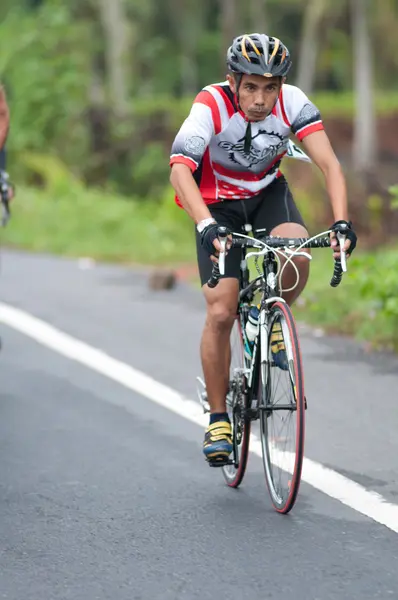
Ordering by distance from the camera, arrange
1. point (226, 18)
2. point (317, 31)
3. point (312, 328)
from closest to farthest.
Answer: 1. point (312, 328)
2. point (226, 18)
3. point (317, 31)

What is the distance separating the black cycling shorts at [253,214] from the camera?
6.72m

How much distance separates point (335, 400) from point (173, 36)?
6375 cm

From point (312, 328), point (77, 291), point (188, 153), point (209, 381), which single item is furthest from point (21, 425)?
point (77, 291)

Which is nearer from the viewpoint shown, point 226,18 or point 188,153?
Answer: point 188,153

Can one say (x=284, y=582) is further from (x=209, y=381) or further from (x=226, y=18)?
(x=226, y=18)

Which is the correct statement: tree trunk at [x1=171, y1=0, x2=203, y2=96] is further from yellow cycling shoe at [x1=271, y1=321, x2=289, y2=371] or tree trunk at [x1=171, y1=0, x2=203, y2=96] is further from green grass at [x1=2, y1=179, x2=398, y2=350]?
yellow cycling shoe at [x1=271, y1=321, x2=289, y2=371]

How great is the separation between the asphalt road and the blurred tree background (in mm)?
6974

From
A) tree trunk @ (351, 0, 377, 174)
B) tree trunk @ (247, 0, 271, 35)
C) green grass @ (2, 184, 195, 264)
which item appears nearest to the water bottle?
green grass @ (2, 184, 195, 264)

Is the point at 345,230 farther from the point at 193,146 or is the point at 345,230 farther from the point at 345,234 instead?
the point at 193,146

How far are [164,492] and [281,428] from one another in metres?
0.74

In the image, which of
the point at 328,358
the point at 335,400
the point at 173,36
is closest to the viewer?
the point at 335,400

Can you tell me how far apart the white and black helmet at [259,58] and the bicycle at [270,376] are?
2.33 feet

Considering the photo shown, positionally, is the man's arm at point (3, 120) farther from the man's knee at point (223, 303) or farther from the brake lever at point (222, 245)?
the brake lever at point (222, 245)

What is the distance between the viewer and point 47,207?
23.5 metres
